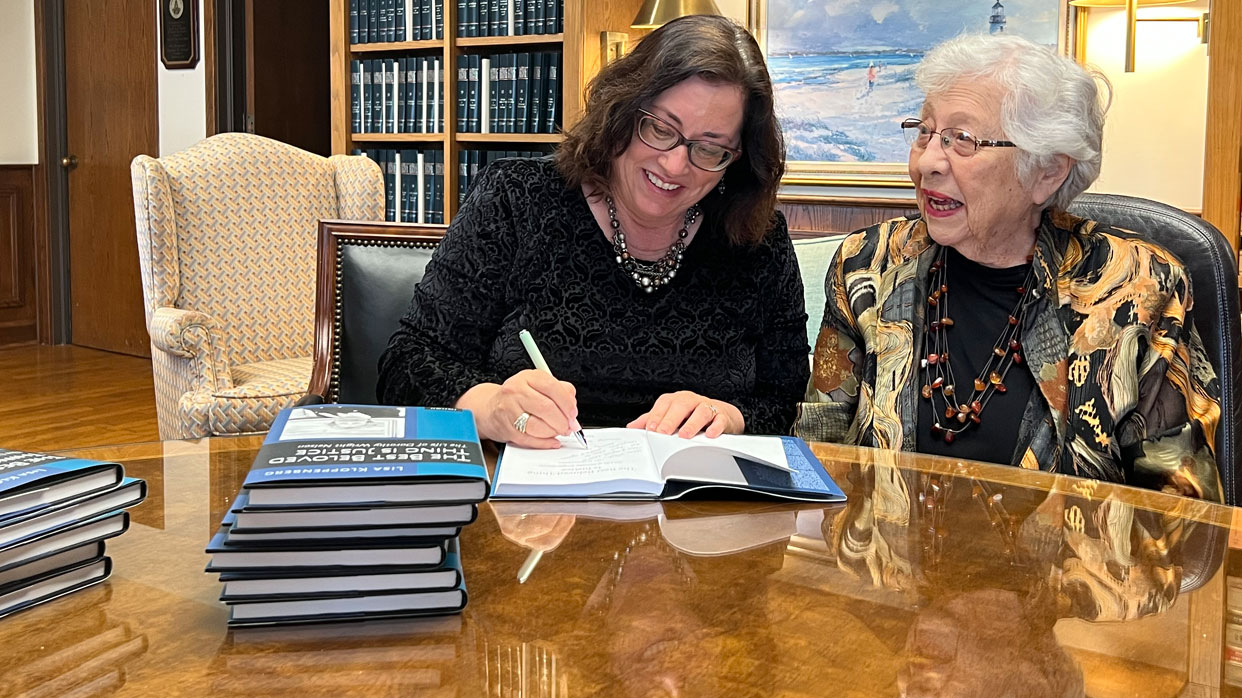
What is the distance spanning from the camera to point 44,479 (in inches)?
36.8

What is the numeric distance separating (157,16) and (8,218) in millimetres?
1480

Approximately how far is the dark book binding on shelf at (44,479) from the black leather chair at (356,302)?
1309 millimetres

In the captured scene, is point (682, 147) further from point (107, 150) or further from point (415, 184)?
point (107, 150)

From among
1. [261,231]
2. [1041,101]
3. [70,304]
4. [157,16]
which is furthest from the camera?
[70,304]

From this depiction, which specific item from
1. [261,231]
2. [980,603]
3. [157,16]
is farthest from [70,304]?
[980,603]

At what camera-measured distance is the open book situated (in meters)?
1.31

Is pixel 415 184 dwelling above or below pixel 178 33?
below

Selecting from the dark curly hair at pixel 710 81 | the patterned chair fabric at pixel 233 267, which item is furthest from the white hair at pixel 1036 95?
the patterned chair fabric at pixel 233 267

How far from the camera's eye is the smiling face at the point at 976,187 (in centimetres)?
178

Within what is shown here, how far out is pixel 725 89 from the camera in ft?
5.98

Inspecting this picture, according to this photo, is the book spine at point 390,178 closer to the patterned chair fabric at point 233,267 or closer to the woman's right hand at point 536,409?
the patterned chair fabric at point 233,267

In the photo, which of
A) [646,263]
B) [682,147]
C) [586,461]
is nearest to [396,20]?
[646,263]

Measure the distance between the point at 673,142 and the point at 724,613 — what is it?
3.24 ft

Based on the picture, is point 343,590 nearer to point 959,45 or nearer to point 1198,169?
point 959,45
